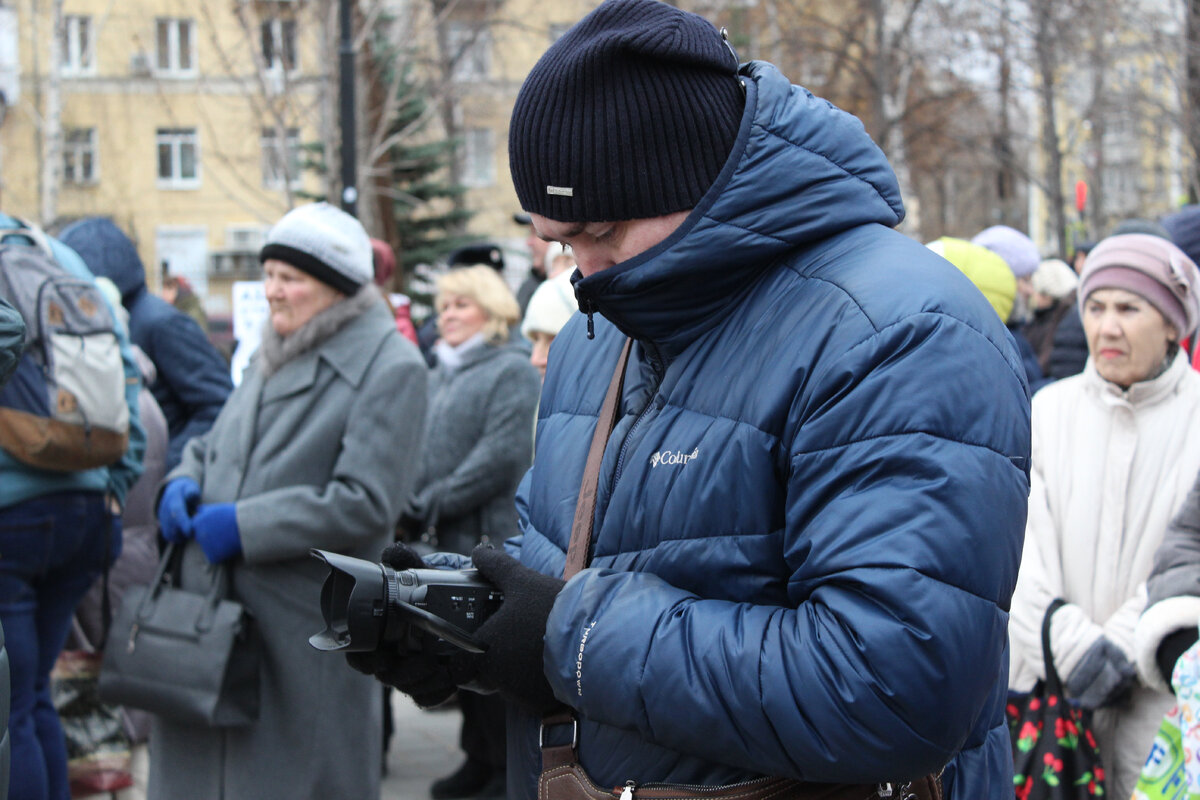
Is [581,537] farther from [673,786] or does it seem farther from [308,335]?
[308,335]

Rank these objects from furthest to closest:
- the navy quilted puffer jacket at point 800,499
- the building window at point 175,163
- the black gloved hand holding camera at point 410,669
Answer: the building window at point 175,163 → the black gloved hand holding camera at point 410,669 → the navy quilted puffer jacket at point 800,499

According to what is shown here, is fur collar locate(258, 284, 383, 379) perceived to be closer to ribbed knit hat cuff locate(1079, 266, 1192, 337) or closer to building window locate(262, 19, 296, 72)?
ribbed knit hat cuff locate(1079, 266, 1192, 337)

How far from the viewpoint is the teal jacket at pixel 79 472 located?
12.8 feet

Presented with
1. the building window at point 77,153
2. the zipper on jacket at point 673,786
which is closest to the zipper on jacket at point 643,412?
the zipper on jacket at point 673,786

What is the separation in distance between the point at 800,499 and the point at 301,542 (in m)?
2.54

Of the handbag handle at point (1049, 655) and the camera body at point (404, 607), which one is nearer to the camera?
the camera body at point (404, 607)

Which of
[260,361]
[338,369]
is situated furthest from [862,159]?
[260,361]

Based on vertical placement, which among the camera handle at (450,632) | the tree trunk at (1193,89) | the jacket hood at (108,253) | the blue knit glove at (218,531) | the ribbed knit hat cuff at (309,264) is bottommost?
the blue knit glove at (218,531)

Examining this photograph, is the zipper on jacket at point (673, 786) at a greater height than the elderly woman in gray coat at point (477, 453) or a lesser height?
greater

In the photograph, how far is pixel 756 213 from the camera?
1815 millimetres

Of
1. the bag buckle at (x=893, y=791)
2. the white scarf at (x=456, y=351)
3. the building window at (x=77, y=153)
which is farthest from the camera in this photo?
the building window at (x=77, y=153)

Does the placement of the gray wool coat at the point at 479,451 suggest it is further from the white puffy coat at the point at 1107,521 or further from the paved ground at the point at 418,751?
the white puffy coat at the point at 1107,521

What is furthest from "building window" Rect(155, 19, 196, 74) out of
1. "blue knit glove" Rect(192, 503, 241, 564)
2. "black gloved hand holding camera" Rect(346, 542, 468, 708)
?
"black gloved hand holding camera" Rect(346, 542, 468, 708)

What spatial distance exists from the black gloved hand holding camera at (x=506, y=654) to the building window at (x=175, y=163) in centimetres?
4033
